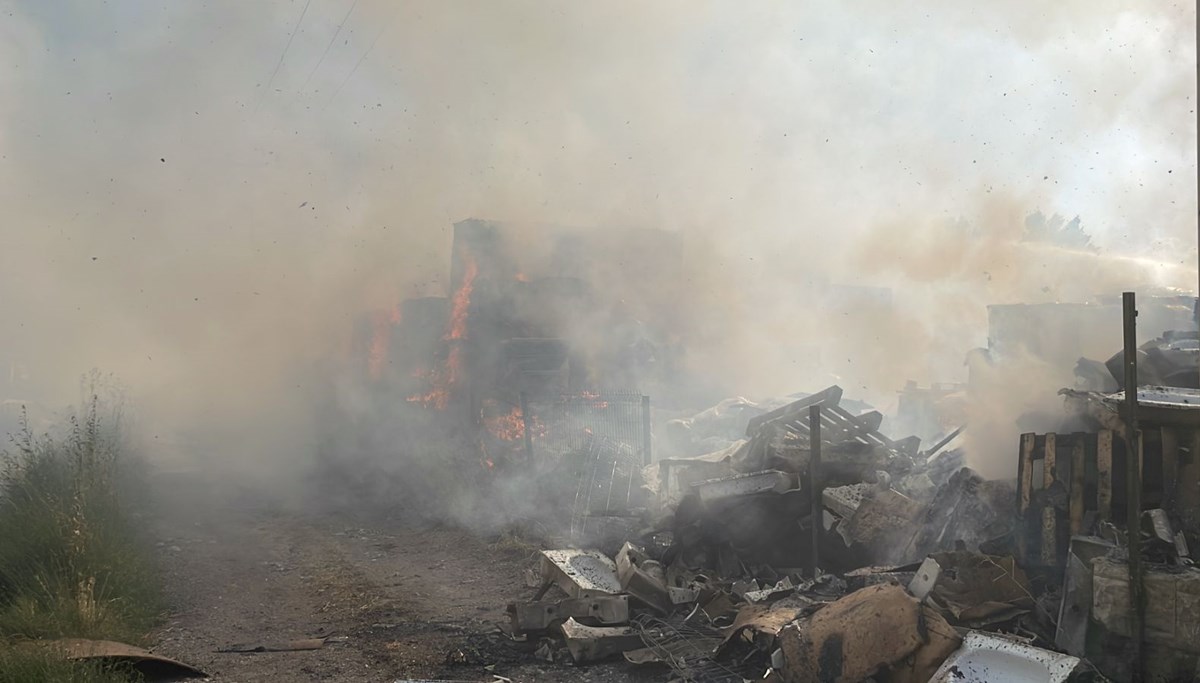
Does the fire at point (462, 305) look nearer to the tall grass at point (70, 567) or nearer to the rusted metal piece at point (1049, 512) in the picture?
the tall grass at point (70, 567)

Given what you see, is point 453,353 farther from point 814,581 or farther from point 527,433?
point 814,581

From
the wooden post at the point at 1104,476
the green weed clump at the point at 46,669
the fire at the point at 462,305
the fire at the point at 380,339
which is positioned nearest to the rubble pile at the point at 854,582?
the wooden post at the point at 1104,476

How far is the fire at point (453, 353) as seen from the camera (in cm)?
2020

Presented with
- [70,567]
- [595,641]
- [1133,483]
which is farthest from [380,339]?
[1133,483]

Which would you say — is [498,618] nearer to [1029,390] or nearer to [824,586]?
[824,586]

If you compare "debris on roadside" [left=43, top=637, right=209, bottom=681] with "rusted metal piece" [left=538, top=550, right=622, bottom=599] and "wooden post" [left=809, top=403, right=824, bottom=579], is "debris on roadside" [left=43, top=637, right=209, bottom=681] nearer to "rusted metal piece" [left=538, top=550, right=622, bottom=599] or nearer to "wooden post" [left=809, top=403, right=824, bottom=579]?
"rusted metal piece" [left=538, top=550, right=622, bottom=599]

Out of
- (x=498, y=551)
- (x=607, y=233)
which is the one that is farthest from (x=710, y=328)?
(x=498, y=551)

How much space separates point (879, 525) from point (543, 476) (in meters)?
5.22

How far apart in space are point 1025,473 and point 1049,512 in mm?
424

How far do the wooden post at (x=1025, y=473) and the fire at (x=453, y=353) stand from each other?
15.3 m

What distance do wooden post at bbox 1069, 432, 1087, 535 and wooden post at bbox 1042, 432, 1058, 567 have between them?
12 cm

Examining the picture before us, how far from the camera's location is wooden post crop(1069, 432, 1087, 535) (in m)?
6.01

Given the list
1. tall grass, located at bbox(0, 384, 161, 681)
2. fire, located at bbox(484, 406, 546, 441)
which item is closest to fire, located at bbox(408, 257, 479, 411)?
fire, located at bbox(484, 406, 546, 441)

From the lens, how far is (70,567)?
20.9ft
